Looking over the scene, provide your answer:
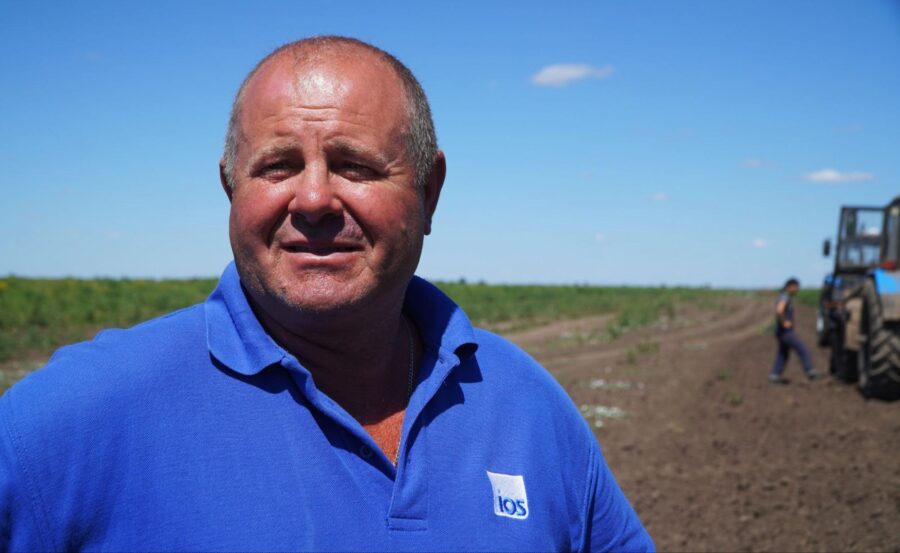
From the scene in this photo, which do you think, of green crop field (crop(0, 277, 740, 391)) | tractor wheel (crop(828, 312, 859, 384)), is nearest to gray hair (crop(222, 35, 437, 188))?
tractor wheel (crop(828, 312, 859, 384))

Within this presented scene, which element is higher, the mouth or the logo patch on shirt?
the mouth

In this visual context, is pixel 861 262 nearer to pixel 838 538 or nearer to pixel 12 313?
pixel 838 538

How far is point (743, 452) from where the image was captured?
27.9 ft

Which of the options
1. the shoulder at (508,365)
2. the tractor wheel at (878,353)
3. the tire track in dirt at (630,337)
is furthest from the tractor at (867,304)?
the shoulder at (508,365)

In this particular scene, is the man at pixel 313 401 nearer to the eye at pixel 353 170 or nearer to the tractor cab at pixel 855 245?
the eye at pixel 353 170

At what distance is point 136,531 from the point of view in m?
1.51

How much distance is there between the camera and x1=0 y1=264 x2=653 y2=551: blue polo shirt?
1.50m

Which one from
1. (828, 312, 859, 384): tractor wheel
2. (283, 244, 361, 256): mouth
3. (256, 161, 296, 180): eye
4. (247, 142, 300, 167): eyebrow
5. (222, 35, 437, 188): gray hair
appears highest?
(222, 35, 437, 188): gray hair

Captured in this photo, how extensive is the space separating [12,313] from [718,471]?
2474 centimetres

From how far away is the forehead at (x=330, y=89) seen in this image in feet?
5.83

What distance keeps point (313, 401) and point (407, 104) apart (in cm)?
68

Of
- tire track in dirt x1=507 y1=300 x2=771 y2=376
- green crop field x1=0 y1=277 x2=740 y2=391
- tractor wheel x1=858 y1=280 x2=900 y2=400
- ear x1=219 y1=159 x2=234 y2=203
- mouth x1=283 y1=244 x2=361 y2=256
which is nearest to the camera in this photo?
mouth x1=283 y1=244 x2=361 y2=256

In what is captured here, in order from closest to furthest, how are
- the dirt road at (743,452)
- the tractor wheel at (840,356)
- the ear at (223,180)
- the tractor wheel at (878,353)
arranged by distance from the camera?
the ear at (223,180), the dirt road at (743,452), the tractor wheel at (878,353), the tractor wheel at (840,356)

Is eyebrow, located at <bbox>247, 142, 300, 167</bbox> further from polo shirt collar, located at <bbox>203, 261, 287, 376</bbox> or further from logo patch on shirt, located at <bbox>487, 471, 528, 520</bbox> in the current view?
logo patch on shirt, located at <bbox>487, 471, 528, 520</bbox>
